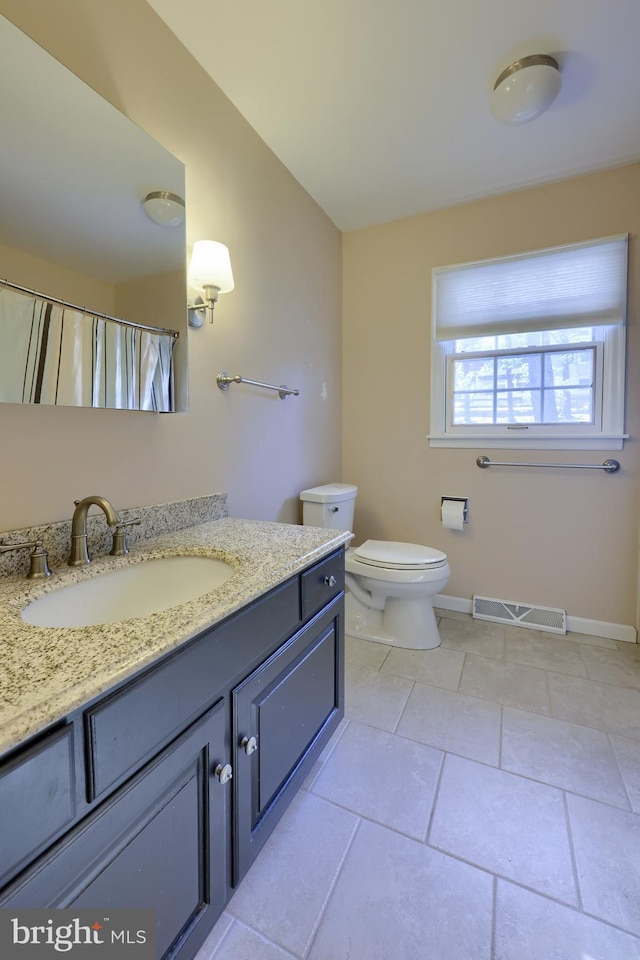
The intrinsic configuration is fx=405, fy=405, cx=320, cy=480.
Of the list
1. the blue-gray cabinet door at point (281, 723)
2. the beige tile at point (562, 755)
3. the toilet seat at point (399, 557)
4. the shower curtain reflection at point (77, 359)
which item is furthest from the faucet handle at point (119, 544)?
the beige tile at point (562, 755)

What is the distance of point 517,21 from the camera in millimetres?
1309

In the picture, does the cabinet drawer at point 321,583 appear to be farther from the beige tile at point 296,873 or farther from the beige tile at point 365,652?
the beige tile at point 365,652

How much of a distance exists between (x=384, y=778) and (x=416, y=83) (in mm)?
2475

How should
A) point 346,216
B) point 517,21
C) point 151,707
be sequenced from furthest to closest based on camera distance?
point 346,216 → point 517,21 → point 151,707

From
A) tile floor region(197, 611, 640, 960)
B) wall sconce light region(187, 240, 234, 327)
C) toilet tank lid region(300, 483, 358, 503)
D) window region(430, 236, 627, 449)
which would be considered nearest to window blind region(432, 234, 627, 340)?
window region(430, 236, 627, 449)

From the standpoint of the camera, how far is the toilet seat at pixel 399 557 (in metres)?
1.98

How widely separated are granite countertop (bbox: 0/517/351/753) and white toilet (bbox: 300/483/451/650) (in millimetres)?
924

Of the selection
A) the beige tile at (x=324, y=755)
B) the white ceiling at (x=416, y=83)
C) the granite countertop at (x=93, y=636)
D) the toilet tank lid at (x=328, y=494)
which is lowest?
the beige tile at (x=324, y=755)

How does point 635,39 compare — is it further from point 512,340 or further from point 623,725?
point 623,725

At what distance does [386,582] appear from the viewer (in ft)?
6.60

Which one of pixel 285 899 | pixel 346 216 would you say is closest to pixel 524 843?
pixel 285 899

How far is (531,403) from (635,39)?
1381 mm

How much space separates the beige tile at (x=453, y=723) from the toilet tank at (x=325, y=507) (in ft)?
2.84

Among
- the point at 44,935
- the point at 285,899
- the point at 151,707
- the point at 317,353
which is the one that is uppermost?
the point at 317,353
